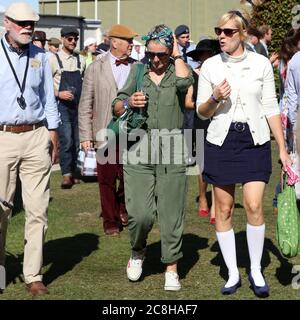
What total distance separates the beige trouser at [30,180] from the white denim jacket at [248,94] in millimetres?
1383

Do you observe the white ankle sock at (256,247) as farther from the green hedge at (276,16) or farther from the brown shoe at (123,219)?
the green hedge at (276,16)

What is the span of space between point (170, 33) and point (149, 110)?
65cm

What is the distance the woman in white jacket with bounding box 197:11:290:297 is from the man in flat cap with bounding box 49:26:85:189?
18.4ft

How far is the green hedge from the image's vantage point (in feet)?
62.0

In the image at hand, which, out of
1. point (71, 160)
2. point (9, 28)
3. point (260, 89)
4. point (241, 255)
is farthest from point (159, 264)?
point (71, 160)

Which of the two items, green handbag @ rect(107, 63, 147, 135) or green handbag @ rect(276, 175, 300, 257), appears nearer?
green handbag @ rect(276, 175, 300, 257)

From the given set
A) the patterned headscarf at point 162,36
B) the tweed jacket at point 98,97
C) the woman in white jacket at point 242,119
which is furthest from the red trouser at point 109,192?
the patterned headscarf at point 162,36

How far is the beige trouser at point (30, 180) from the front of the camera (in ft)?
21.3

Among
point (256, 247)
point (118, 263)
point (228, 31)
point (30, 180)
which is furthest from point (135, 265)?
point (228, 31)

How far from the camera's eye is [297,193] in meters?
6.98

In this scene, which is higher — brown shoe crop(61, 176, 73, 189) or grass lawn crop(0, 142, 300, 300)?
brown shoe crop(61, 176, 73, 189)

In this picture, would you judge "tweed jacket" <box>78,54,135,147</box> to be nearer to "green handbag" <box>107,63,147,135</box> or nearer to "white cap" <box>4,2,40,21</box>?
"green handbag" <box>107,63,147,135</box>

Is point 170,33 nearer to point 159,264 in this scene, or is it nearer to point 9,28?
point 9,28

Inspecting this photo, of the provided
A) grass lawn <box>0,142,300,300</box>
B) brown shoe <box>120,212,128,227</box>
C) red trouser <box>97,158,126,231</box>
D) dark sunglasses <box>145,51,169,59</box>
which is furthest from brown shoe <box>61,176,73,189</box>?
dark sunglasses <box>145,51,169,59</box>
